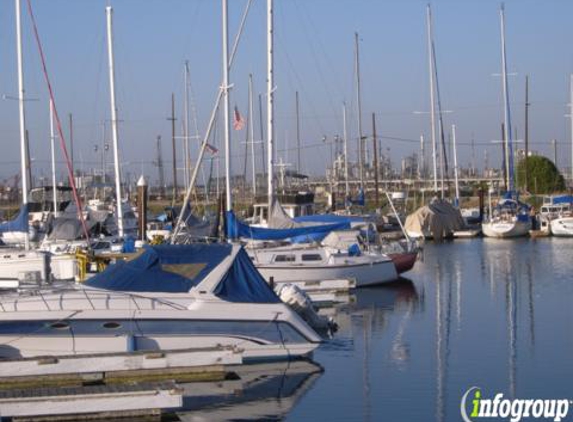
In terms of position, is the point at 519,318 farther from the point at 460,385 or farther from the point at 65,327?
the point at 65,327

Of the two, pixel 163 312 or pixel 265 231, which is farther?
pixel 265 231

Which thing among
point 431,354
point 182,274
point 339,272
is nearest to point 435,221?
point 339,272

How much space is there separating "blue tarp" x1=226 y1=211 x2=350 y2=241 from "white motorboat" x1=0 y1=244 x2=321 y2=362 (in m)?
10.8

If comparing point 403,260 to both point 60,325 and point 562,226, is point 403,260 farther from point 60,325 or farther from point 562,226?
point 562,226

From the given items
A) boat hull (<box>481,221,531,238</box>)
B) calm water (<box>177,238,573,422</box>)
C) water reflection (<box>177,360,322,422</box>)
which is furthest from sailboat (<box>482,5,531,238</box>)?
water reflection (<box>177,360,322,422</box>)

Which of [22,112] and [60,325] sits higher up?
[22,112]

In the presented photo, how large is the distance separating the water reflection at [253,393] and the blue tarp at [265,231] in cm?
1156

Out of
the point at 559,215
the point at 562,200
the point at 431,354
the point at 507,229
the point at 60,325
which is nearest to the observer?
the point at 60,325

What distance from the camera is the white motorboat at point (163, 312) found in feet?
67.5

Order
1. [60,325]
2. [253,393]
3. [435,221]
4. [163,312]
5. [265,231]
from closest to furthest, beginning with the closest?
[253,393] < [60,325] < [163,312] < [265,231] < [435,221]

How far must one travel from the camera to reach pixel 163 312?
68.9 feet

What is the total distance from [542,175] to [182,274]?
87365 mm

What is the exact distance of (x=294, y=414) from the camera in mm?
18547

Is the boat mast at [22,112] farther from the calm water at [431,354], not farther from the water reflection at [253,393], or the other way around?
the water reflection at [253,393]
